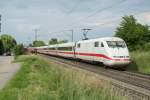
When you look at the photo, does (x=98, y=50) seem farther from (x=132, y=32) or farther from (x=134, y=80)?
(x=132, y=32)

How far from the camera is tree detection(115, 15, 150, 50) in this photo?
69.0 m

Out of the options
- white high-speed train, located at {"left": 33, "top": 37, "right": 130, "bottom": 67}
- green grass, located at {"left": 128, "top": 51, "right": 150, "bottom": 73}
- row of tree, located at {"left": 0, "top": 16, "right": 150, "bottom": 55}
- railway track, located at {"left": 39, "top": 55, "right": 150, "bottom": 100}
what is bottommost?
railway track, located at {"left": 39, "top": 55, "right": 150, "bottom": 100}

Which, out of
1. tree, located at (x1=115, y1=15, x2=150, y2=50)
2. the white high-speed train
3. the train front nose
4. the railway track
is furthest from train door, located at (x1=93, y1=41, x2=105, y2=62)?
tree, located at (x1=115, y1=15, x2=150, y2=50)

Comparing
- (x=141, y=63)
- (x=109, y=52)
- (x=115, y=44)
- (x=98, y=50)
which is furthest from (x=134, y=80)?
(x=98, y=50)

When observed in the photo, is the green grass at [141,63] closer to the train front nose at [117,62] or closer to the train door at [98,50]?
the train front nose at [117,62]

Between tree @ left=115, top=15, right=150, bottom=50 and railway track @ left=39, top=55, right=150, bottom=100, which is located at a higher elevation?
tree @ left=115, top=15, right=150, bottom=50

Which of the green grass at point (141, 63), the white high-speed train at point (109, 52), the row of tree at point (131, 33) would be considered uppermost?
the row of tree at point (131, 33)

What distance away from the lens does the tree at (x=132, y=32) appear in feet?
226

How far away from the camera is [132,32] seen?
69.3 m

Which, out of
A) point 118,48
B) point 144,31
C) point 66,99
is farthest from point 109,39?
point 144,31

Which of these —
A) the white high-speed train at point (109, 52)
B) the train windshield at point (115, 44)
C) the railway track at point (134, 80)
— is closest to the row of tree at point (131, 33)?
the white high-speed train at point (109, 52)

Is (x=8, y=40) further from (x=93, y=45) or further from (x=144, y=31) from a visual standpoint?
(x=93, y=45)

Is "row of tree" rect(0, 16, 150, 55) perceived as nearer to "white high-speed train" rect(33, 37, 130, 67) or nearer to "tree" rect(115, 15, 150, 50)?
"tree" rect(115, 15, 150, 50)

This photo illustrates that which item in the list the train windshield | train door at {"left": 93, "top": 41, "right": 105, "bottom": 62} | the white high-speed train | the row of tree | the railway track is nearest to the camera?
the railway track
